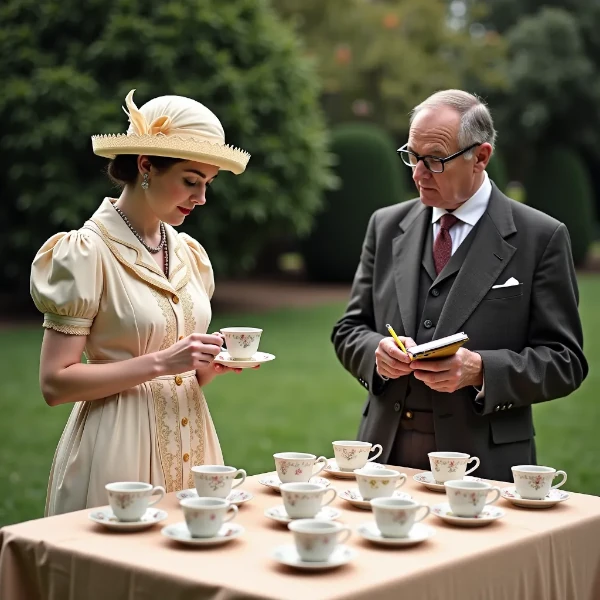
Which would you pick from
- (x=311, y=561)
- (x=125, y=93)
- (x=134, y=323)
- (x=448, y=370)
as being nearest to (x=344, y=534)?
(x=311, y=561)

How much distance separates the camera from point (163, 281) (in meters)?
3.80

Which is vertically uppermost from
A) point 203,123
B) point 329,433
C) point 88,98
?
point 88,98

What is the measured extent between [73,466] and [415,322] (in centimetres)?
143

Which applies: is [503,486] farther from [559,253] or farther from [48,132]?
[48,132]

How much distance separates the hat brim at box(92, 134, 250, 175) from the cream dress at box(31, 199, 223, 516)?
230mm

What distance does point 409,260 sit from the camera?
4.29m

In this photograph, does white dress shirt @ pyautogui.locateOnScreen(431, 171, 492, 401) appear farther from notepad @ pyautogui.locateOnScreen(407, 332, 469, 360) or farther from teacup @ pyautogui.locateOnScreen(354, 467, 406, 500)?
teacup @ pyautogui.locateOnScreen(354, 467, 406, 500)

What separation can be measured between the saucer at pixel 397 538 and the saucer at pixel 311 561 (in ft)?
0.35

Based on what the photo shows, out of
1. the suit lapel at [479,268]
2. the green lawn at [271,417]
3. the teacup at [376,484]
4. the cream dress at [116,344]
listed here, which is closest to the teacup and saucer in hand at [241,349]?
the cream dress at [116,344]

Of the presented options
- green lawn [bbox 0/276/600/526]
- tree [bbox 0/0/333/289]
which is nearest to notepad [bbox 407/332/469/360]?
green lawn [bbox 0/276/600/526]

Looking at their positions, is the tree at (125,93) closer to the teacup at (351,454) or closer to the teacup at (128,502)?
the teacup at (351,454)

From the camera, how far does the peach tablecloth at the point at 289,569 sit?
2.61 m

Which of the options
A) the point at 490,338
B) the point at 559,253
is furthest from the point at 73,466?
the point at 559,253

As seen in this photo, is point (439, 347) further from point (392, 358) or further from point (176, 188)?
point (176, 188)
